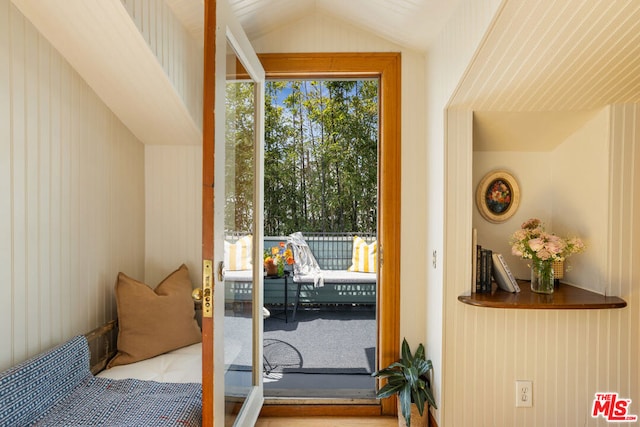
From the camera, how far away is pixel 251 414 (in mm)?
1896

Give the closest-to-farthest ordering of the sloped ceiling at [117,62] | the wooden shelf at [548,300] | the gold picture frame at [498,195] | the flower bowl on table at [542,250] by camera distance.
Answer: the sloped ceiling at [117,62]
the wooden shelf at [548,300]
the flower bowl on table at [542,250]
the gold picture frame at [498,195]

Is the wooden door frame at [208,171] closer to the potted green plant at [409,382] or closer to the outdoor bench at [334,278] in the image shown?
the potted green plant at [409,382]

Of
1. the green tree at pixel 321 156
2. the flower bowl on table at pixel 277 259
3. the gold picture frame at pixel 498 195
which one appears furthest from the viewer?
the green tree at pixel 321 156

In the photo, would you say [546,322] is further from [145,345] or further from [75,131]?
[75,131]

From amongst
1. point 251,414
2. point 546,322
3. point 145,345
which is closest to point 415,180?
point 546,322

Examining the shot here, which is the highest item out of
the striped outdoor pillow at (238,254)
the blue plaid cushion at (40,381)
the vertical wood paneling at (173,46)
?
the vertical wood paneling at (173,46)

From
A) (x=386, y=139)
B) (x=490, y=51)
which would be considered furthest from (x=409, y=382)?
(x=490, y=51)

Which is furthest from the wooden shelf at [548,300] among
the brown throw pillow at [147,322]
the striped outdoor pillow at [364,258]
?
the striped outdoor pillow at [364,258]

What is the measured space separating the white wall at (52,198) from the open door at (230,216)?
699mm

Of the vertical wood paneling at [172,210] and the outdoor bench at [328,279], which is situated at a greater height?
the vertical wood paneling at [172,210]

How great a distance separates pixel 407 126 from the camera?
219 centimetres

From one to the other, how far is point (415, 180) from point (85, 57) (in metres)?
1.73

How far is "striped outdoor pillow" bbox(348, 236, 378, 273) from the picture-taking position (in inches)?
173

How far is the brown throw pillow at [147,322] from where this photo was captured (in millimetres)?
1836
